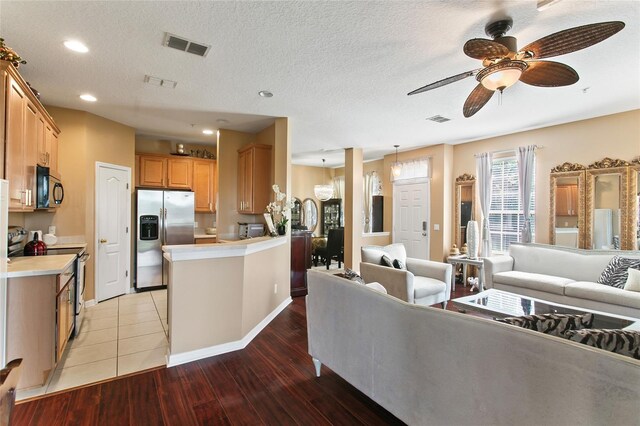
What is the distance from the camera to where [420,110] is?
3.96 meters

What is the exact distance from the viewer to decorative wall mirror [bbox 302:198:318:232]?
8.88 m

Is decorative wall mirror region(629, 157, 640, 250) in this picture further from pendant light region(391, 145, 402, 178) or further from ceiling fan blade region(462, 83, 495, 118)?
pendant light region(391, 145, 402, 178)

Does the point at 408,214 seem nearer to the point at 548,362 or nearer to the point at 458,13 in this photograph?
the point at 458,13

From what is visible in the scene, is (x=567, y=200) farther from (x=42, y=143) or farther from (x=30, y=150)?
(x=42, y=143)

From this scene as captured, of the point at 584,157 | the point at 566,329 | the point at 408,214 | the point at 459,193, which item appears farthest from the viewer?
the point at 408,214

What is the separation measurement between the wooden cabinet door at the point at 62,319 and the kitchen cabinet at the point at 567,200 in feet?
20.5

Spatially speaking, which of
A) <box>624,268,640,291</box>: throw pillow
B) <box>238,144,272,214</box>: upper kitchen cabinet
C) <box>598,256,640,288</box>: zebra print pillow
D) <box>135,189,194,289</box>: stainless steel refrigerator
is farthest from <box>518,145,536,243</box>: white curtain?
<box>135,189,194,289</box>: stainless steel refrigerator

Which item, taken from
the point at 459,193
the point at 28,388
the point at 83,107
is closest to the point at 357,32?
the point at 28,388

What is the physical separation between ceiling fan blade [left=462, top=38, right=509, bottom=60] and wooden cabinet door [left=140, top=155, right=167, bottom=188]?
5.31m

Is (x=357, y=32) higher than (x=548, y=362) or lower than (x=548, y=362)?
higher

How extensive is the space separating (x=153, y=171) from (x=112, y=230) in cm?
136

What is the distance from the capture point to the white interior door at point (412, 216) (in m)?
6.30

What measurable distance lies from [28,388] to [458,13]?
4130 millimetres

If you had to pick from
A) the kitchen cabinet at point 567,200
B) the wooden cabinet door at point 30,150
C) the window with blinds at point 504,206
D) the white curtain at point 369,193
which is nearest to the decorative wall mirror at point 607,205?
the kitchen cabinet at point 567,200
